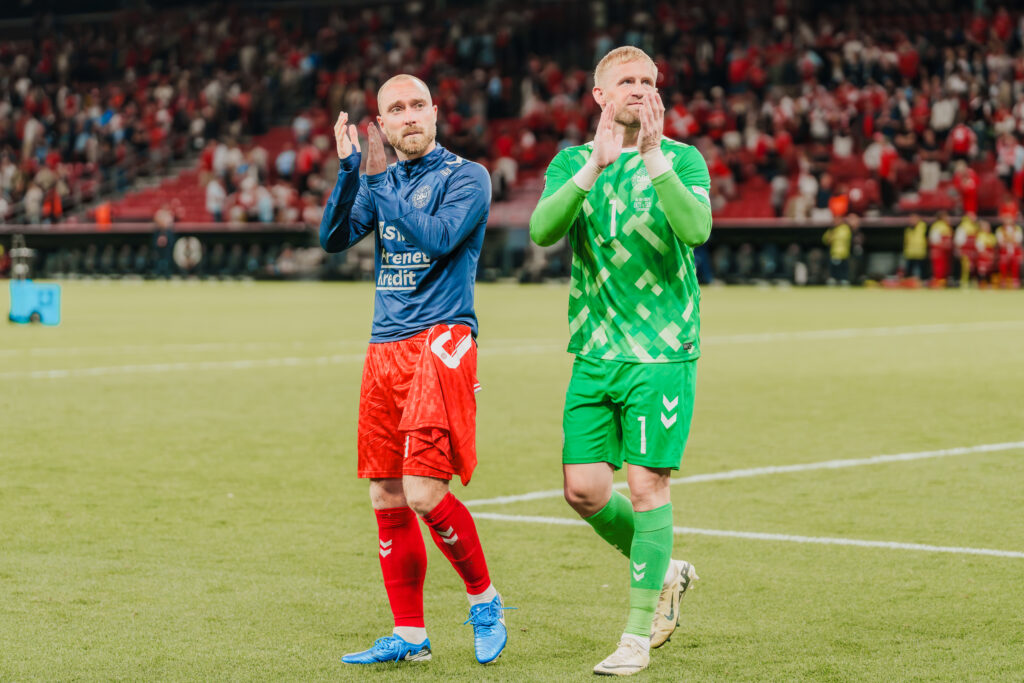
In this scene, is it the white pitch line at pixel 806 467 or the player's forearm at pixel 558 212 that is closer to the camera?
the player's forearm at pixel 558 212

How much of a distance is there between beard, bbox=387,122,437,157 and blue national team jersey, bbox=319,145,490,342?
0.19ft

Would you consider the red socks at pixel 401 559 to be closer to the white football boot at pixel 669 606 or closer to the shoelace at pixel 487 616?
the shoelace at pixel 487 616

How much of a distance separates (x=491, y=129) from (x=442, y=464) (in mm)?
36098

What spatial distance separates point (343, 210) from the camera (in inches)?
205

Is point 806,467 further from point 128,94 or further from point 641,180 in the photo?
point 128,94

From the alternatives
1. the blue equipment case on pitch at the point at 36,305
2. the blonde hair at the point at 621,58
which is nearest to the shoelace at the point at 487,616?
the blonde hair at the point at 621,58

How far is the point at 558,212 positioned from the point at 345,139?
0.81 meters

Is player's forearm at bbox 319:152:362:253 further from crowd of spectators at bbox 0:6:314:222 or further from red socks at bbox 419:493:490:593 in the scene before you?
crowd of spectators at bbox 0:6:314:222

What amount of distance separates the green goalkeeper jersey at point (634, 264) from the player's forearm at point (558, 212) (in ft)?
0.39

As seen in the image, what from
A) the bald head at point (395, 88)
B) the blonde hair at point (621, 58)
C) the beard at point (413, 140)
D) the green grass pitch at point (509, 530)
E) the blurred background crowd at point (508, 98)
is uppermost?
the blurred background crowd at point (508, 98)

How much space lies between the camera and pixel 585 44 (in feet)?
139

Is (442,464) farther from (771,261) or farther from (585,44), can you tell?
(585,44)

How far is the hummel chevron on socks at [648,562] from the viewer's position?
4969 mm

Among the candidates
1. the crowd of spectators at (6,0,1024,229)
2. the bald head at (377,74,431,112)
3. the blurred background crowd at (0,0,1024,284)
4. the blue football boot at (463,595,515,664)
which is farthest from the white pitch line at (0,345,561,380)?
the blurred background crowd at (0,0,1024,284)
